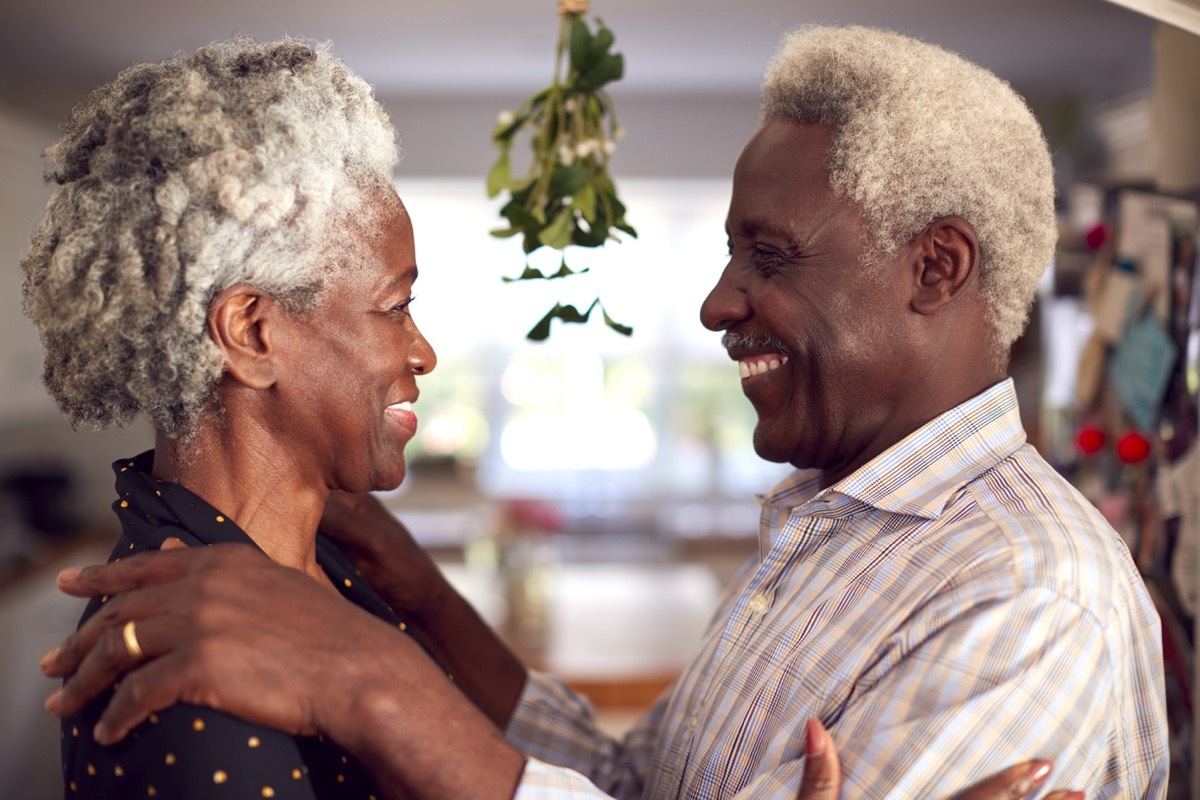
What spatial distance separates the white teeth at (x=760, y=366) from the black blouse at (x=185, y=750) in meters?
0.65

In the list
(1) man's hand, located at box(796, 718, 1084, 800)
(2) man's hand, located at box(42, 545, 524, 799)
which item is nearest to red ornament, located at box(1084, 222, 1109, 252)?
(1) man's hand, located at box(796, 718, 1084, 800)

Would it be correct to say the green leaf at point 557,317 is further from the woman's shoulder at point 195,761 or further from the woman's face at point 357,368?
the woman's shoulder at point 195,761

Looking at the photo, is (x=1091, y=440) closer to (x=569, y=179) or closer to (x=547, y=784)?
(x=569, y=179)

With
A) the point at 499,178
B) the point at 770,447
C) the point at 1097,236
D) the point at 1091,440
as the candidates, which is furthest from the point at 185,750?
the point at 1097,236

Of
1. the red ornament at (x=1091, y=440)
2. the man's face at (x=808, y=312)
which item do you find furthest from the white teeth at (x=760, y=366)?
the red ornament at (x=1091, y=440)

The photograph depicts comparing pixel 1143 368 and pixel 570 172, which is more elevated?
pixel 570 172

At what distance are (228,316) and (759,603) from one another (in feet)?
2.32

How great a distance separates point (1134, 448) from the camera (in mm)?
2598

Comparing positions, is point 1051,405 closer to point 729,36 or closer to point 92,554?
point 729,36

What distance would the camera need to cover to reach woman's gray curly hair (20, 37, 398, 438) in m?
1.04

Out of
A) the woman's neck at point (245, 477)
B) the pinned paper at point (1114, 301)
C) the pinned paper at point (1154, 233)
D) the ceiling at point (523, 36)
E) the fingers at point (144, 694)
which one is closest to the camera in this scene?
the fingers at point (144, 694)

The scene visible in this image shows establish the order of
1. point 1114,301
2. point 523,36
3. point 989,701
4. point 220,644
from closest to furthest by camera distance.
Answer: point 220,644 → point 989,701 → point 1114,301 → point 523,36

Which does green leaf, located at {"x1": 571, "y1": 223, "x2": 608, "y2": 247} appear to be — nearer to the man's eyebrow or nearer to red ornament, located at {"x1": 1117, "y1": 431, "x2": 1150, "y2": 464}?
the man's eyebrow

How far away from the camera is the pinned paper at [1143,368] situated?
250 centimetres
